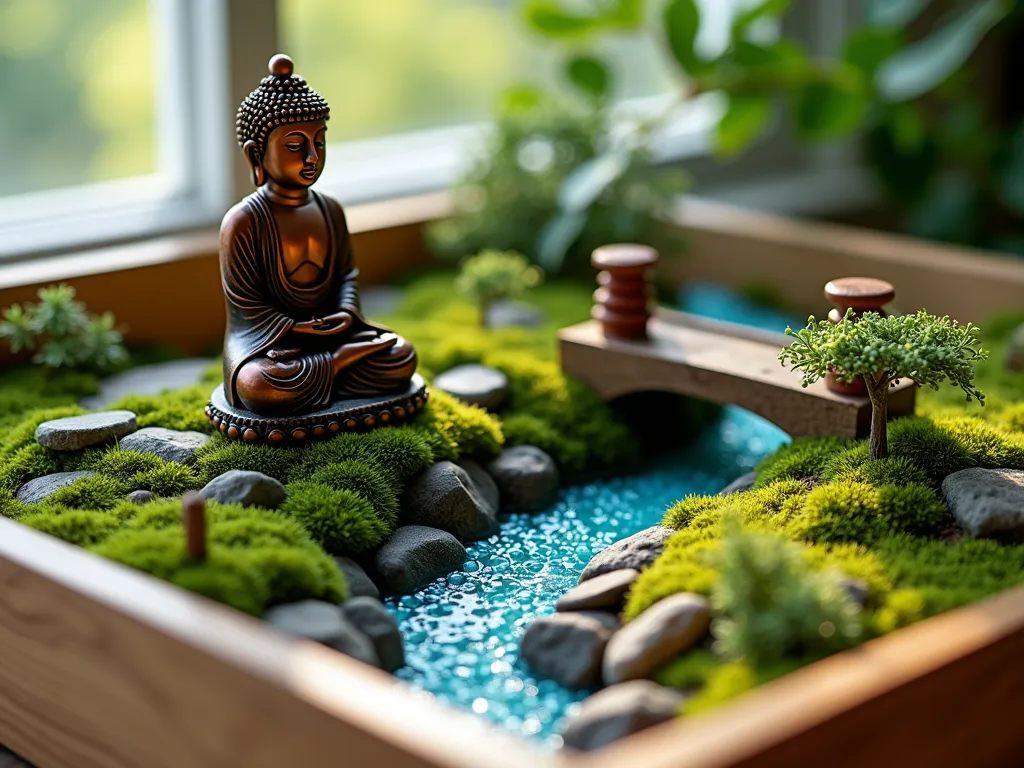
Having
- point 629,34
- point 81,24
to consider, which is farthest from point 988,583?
point 81,24

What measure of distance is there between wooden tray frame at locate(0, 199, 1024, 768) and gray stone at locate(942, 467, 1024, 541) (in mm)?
361

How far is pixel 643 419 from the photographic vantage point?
11.6 feet

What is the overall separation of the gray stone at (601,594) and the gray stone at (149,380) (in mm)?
1301

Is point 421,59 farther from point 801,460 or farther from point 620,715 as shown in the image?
point 620,715

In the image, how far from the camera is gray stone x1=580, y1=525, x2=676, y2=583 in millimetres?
2498

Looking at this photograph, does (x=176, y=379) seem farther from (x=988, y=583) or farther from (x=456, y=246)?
(x=988, y=583)

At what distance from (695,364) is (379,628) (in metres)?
1.23

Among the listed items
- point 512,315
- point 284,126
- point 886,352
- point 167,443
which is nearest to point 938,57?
point 512,315

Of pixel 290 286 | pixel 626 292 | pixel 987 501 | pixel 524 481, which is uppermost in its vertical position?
pixel 290 286

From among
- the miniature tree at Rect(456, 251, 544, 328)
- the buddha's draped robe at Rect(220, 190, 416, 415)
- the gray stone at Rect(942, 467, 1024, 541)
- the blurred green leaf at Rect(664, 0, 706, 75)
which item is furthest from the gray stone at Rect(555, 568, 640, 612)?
the blurred green leaf at Rect(664, 0, 706, 75)

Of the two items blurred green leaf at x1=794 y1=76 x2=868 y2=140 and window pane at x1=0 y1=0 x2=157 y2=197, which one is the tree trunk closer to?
blurred green leaf at x1=794 y1=76 x2=868 y2=140

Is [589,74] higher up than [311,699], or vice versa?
[589,74]

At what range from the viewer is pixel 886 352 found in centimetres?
251

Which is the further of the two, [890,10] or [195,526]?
[890,10]
